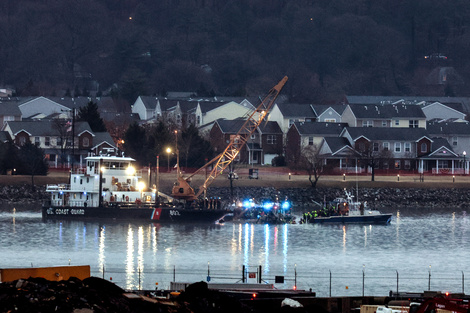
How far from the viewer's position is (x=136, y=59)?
198 meters

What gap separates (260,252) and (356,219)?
15.4 m

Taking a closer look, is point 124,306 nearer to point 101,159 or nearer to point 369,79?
point 101,159

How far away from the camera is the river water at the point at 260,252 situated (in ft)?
125

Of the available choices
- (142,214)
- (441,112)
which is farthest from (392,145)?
(142,214)

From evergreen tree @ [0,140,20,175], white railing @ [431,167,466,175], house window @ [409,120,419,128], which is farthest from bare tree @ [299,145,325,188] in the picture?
evergreen tree @ [0,140,20,175]

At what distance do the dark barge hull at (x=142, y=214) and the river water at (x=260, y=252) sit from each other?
0.84 metres

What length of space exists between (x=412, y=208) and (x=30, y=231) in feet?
100

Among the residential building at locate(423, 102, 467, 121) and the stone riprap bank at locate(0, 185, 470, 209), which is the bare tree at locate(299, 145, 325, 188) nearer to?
the stone riprap bank at locate(0, 185, 470, 209)

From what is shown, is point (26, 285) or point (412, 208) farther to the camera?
point (412, 208)

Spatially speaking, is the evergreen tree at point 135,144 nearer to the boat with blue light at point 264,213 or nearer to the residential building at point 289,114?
the residential building at point 289,114

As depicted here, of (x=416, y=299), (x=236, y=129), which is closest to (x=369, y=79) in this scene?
(x=236, y=129)

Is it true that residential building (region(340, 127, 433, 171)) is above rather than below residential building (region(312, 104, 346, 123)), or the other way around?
below

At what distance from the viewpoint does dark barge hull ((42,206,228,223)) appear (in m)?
64.6

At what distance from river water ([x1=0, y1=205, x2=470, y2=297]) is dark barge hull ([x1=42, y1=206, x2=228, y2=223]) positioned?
0.84 m
